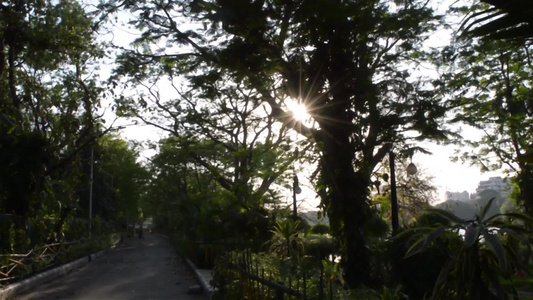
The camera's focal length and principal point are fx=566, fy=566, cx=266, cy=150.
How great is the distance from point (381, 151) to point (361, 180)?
5.07 m

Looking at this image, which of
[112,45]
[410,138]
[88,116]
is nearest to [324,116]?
[410,138]

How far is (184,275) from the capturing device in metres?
20.8

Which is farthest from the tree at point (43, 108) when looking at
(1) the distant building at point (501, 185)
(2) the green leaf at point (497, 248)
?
(1) the distant building at point (501, 185)

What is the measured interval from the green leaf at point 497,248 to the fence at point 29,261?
13.5 metres

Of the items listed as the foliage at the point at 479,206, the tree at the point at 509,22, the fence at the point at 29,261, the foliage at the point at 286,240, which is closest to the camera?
the tree at the point at 509,22

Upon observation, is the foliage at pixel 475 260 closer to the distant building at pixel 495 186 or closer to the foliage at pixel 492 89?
the foliage at pixel 492 89

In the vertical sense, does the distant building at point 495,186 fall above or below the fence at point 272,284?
above

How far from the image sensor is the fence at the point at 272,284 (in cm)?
637

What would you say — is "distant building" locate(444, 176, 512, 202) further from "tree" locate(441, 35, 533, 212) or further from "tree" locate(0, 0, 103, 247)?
"tree" locate(0, 0, 103, 247)

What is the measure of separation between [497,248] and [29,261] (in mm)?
17631

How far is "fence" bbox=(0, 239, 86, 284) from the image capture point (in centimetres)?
1523

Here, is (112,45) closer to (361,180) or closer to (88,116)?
(88,116)

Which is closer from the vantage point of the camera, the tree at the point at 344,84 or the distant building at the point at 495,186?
the tree at the point at 344,84

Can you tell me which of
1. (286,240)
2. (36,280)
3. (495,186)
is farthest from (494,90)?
(495,186)
